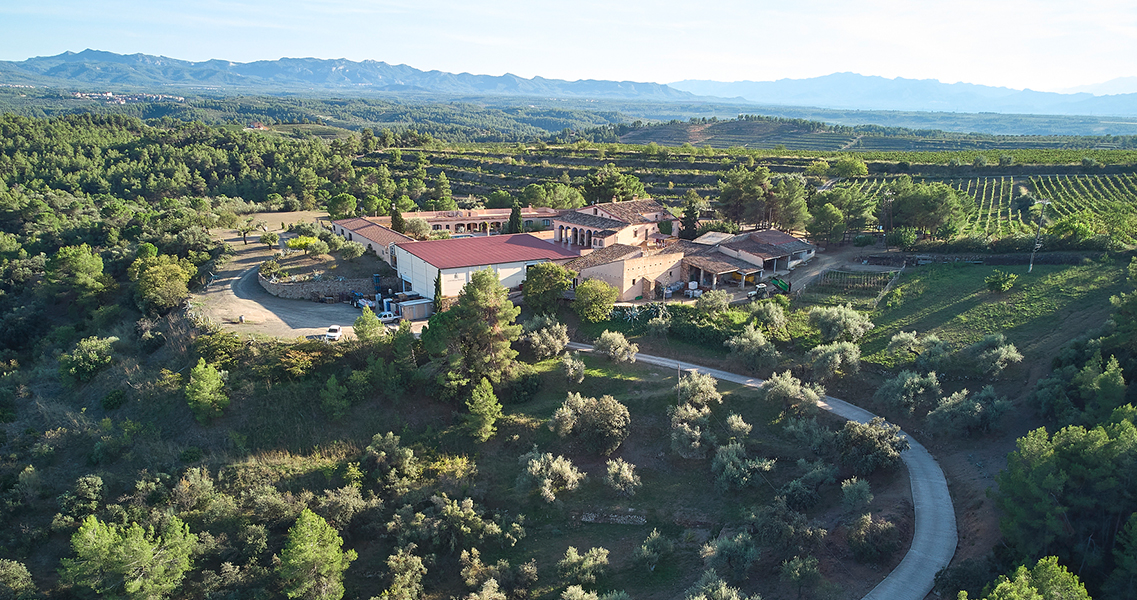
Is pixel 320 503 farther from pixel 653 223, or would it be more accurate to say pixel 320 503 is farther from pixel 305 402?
pixel 653 223

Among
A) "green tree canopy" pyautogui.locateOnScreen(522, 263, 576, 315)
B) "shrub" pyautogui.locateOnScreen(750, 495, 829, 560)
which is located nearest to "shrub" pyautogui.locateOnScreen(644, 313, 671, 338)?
"green tree canopy" pyautogui.locateOnScreen(522, 263, 576, 315)

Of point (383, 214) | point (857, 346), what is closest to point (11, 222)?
point (383, 214)

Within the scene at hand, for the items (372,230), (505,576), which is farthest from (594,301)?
(372,230)

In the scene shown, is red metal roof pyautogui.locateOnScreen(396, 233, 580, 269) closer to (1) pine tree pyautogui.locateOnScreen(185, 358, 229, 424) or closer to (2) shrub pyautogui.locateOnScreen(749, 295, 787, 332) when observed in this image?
(1) pine tree pyautogui.locateOnScreen(185, 358, 229, 424)

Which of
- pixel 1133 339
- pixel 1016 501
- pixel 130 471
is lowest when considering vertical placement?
pixel 130 471

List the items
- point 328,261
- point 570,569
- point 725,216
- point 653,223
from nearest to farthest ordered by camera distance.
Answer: point 570,569 → point 328,261 → point 653,223 → point 725,216

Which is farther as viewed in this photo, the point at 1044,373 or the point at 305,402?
the point at 305,402

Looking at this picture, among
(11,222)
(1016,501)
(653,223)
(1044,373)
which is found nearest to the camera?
(1016,501)
